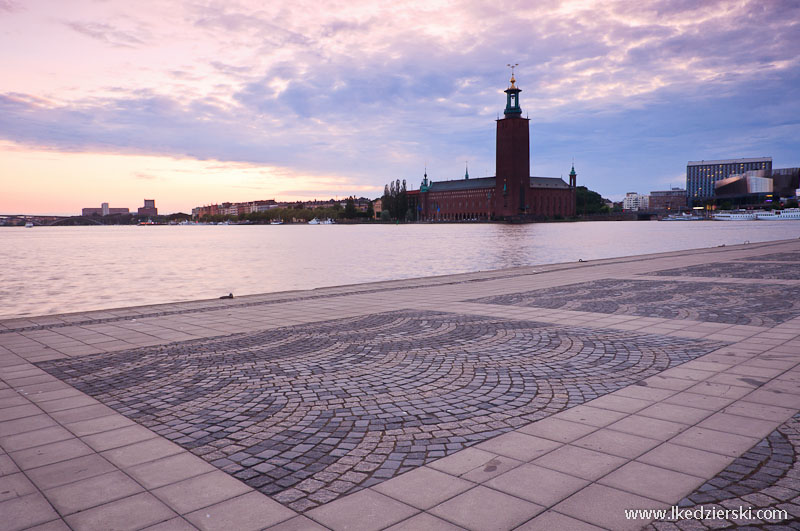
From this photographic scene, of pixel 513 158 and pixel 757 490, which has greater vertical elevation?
pixel 513 158

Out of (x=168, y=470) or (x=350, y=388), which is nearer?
(x=168, y=470)

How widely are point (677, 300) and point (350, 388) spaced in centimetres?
942

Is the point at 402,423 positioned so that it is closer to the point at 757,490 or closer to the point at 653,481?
the point at 653,481

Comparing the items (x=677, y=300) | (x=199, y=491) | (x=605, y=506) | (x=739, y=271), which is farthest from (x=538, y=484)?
(x=739, y=271)

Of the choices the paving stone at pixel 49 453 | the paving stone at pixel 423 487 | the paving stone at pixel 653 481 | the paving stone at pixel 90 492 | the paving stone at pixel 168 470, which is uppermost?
the paving stone at pixel 49 453

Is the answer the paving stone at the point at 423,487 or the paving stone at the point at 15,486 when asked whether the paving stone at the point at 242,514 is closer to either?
the paving stone at the point at 423,487

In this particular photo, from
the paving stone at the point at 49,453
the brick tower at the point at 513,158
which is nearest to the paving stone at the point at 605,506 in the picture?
the paving stone at the point at 49,453

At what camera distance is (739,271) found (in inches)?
775

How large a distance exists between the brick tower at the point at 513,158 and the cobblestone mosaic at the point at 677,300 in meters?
179

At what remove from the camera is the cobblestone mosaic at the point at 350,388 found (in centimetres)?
453

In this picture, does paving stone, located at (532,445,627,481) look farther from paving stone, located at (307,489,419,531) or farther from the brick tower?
the brick tower

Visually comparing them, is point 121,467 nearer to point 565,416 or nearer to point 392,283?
point 565,416

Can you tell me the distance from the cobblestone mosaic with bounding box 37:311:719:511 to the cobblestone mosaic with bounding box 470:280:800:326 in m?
2.51

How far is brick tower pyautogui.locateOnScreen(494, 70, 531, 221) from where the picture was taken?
188 m
